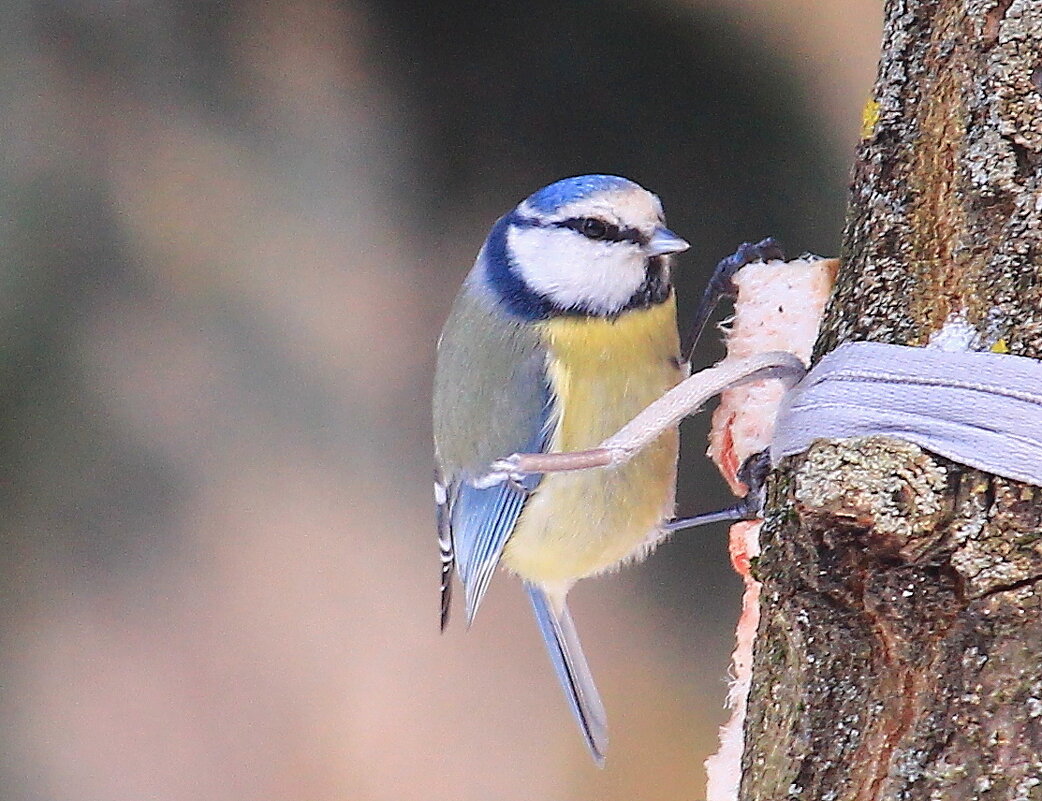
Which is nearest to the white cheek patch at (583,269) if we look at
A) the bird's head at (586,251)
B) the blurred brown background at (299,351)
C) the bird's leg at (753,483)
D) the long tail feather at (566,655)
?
the bird's head at (586,251)

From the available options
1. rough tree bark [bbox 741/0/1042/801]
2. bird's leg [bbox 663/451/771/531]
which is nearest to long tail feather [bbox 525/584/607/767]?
bird's leg [bbox 663/451/771/531]

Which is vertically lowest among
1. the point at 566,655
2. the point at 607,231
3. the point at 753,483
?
the point at 566,655

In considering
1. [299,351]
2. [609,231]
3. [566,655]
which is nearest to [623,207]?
[609,231]

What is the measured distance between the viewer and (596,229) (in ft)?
2.02

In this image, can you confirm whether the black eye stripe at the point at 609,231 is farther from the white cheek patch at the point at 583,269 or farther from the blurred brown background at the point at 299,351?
the blurred brown background at the point at 299,351

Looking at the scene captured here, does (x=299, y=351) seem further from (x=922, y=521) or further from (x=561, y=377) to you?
(x=922, y=521)

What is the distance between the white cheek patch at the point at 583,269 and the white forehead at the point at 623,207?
15mm

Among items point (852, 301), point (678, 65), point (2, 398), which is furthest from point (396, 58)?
point (852, 301)

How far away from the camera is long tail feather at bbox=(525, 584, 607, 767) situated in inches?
30.8

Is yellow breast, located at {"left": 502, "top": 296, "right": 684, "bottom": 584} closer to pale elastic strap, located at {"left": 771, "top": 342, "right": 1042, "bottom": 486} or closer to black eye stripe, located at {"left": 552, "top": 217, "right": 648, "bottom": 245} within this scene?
black eye stripe, located at {"left": 552, "top": 217, "right": 648, "bottom": 245}

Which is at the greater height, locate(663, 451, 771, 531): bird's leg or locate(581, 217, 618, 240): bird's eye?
locate(581, 217, 618, 240): bird's eye

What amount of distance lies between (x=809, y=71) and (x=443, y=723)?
719 millimetres

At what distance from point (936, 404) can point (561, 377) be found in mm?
334

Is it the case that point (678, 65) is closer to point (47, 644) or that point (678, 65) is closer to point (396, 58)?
point (396, 58)
